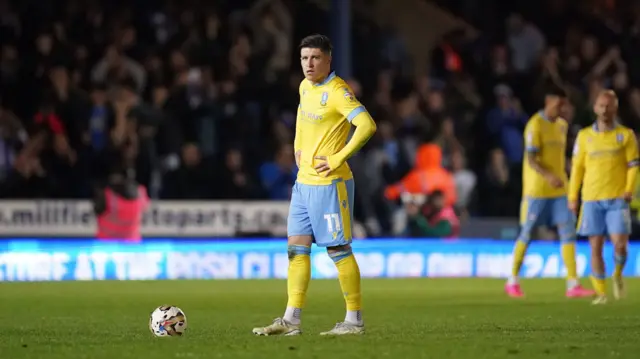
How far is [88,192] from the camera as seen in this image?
20.0m

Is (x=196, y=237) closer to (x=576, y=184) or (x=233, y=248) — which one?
(x=233, y=248)

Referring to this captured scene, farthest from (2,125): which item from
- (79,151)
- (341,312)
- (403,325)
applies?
(403,325)

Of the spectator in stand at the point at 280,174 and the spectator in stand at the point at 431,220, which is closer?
the spectator in stand at the point at 431,220

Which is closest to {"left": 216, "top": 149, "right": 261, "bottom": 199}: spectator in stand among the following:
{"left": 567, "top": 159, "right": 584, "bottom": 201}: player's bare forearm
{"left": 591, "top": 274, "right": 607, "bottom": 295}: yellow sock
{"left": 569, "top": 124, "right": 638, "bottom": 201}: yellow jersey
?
{"left": 567, "top": 159, "right": 584, "bottom": 201}: player's bare forearm

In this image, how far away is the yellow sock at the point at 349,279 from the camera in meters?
9.83

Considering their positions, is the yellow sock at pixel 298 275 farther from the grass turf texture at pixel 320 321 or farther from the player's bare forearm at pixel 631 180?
the player's bare forearm at pixel 631 180

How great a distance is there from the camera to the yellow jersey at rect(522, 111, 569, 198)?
14570 mm

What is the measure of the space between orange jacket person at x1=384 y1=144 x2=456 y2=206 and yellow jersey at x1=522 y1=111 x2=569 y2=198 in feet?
18.6

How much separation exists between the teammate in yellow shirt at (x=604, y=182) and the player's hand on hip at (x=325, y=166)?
15.7 feet

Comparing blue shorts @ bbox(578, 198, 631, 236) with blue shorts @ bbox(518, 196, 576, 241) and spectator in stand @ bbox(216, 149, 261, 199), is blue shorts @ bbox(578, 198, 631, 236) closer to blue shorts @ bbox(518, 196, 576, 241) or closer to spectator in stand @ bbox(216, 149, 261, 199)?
blue shorts @ bbox(518, 196, 576, 241)

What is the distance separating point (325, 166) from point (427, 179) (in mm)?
11129

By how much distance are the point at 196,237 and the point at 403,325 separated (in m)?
8.41

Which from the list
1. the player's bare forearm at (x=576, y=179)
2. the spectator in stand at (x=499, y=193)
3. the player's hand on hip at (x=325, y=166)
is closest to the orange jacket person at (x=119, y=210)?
the spectator in stand at (x=499, y=193)

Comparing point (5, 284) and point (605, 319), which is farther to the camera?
point (5, 284)
